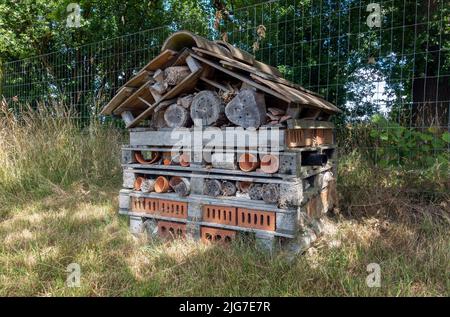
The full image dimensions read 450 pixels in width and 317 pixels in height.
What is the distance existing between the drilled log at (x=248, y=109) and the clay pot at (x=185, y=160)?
539 mm

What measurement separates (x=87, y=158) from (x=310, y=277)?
4.20 metres

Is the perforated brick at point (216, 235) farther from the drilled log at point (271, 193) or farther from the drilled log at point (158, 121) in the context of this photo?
the drilled log at point (158, 121)

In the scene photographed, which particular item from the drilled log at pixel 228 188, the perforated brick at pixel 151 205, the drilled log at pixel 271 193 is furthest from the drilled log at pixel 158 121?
the drilled log at pixel 271 193

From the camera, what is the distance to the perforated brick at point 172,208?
2.89 m

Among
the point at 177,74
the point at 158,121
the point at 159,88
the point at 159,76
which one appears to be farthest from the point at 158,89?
the point at 158,121

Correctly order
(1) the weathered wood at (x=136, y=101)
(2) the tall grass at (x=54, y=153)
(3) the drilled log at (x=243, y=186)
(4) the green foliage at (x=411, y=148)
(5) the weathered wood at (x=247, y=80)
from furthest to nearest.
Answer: (2) the tall grass at (x=54, y=153)
(4) the green foliage at (x=411, y=148)
(1) the weathered wood at (x=136, y=101)
(3) the drilled log at (x=243, y=186)
(5) the weathered wood at (x=247, y=80)

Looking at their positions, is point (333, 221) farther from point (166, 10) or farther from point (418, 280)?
point (166, 10)

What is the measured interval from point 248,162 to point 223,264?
81 centimetres

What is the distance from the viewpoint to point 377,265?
89.5 inches

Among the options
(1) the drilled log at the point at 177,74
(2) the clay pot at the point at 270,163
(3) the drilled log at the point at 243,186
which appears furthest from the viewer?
(1) the drilled log at the point at 177,74

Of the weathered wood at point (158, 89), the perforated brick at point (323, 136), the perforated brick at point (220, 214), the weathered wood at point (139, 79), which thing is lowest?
the perforated brick at point (220, 214)

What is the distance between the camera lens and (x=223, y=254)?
2.42 meters

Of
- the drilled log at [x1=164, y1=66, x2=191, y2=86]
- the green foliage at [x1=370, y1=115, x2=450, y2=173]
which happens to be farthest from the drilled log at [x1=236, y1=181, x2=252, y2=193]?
the green foliage at [x1=370, y1=115, x2=450, y2=173]
